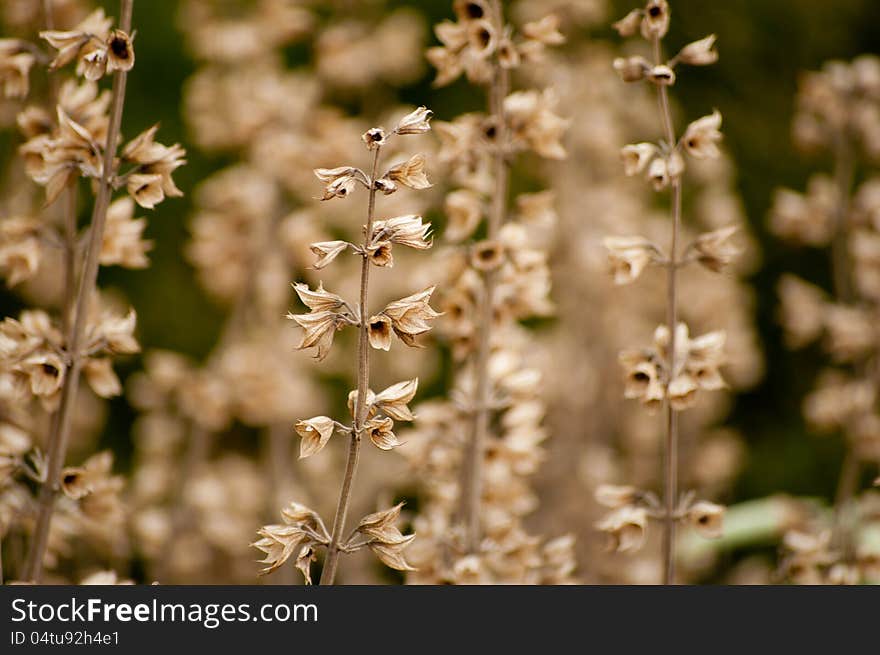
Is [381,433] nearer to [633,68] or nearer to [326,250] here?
[326,250]

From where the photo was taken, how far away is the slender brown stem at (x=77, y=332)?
89 centimetres

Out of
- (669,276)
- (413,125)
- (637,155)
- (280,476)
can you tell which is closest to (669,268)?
(669,276)

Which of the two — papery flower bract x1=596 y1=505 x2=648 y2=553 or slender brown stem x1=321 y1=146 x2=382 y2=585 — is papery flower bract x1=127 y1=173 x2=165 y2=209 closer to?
slender brown stem x1=321 y1=146 x2=382 y2=585

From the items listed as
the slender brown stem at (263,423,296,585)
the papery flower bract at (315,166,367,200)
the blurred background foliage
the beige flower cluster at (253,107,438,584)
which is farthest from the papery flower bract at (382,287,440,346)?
the blurred background foliage

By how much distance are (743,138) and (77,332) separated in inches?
77.8

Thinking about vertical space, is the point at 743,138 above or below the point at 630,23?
above

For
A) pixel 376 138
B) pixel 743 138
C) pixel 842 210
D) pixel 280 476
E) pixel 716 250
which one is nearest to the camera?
pixel 376 138

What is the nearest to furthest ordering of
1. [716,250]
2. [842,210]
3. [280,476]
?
[716,250] < [842,210] < [280,476]

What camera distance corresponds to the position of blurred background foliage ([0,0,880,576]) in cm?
239

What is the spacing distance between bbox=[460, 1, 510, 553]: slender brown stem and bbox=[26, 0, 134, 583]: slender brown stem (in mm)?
381

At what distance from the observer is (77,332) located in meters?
0.91

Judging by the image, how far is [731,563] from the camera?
A: 2.17 m

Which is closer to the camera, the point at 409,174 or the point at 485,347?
the point at 409,174
